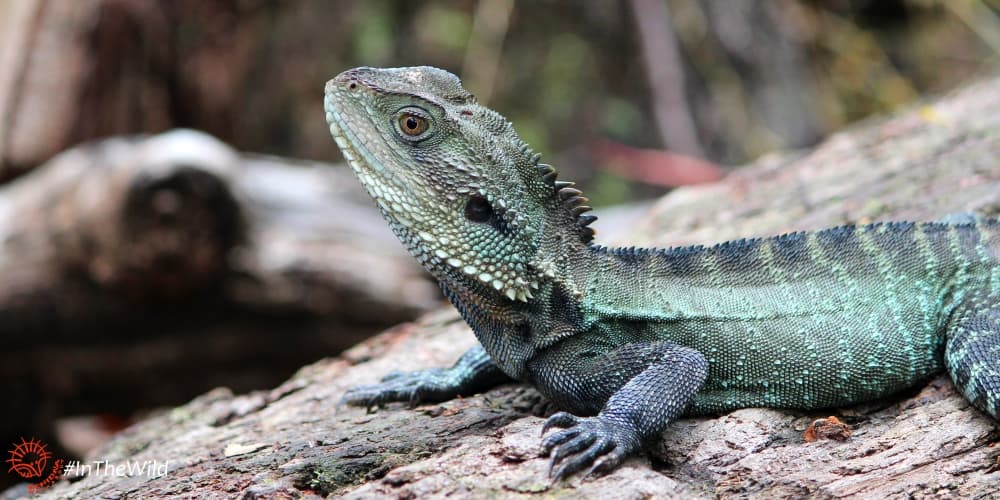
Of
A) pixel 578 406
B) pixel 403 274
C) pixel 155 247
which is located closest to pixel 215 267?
pixel 155 247

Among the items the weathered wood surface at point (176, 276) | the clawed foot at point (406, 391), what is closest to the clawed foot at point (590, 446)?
the clawed foot at point (406, 391)

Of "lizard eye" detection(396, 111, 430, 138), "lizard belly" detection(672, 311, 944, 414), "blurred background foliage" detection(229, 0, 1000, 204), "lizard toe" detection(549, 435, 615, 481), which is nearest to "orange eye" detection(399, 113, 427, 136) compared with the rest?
"lizard eye" detection(396, 111, 430, 138)

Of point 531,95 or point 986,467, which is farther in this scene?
point 531,95

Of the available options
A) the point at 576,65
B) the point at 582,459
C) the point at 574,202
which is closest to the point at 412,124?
the point at 574,202

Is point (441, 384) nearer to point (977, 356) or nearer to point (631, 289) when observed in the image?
point (631, 289)

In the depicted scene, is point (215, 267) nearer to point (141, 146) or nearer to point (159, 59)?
point (141, 146)

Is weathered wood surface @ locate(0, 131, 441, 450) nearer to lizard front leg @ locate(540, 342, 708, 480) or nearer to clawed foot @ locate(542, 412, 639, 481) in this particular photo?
lizard front leg @ locate(540, 342, 708, 480)

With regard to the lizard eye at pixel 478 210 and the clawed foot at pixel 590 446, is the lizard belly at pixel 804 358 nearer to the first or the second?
the clawed foot at pixel 590 446
